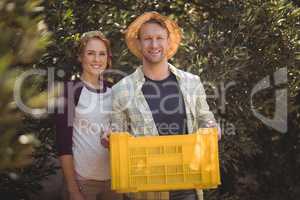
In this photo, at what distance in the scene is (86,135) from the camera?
4.14 meters

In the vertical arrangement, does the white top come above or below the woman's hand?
above

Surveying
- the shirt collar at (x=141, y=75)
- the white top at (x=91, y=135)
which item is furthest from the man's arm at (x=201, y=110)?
the white top at (x=91, y=135)

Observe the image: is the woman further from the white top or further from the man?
the man

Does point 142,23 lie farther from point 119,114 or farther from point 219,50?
point 219,50

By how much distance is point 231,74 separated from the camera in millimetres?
5566

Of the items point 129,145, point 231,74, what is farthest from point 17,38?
point 231,74

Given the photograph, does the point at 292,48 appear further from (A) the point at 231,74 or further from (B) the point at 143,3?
(B) the point at 143,3

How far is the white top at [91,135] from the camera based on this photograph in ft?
13.5

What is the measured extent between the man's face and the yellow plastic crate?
59cm

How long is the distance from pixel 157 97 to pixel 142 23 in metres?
0.56

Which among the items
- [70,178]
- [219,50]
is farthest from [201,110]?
[219,50]

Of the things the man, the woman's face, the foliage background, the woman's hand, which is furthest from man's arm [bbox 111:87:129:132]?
the foliage background

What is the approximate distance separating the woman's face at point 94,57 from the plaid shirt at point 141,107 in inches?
10.0

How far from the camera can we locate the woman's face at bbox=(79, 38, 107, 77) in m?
4.24
